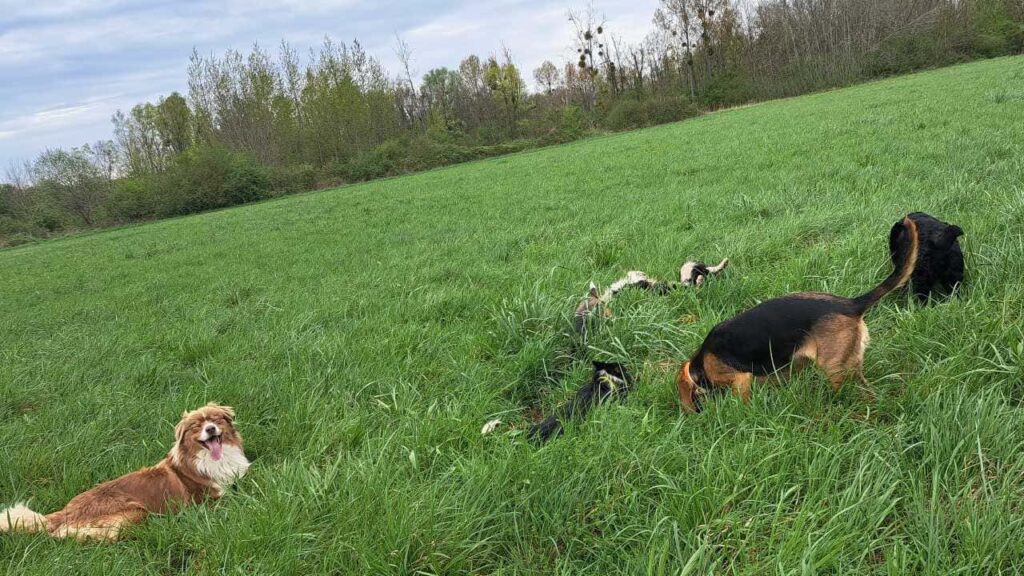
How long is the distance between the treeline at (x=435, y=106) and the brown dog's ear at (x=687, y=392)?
38.4 meters

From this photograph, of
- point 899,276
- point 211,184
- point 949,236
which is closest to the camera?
point 899,276

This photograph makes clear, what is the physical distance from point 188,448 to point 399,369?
4.03 ft

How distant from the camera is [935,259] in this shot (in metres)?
2.68

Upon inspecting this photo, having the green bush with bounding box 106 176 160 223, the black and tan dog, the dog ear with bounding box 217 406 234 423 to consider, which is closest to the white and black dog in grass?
the black and tan dog

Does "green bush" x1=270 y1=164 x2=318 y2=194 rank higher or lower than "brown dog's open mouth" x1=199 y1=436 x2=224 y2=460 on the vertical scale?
higher

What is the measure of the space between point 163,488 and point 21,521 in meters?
0.49

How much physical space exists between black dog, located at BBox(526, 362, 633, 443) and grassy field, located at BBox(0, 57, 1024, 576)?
0.42 ft

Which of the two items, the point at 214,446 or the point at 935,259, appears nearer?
the point at 214,446

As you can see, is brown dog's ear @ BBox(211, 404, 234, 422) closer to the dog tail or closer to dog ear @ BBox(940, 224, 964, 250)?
the dog tail

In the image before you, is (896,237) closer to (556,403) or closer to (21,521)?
(556,403)

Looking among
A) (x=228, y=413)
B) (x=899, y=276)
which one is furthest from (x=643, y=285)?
(x=228, y=413)

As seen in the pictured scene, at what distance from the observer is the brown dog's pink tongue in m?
2.45

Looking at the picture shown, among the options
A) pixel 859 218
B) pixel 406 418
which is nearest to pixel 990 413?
pixel 406 418

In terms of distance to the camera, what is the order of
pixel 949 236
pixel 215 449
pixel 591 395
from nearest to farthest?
pixel 215 449, pixel 591 395, pixel 949 236
